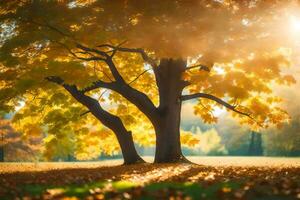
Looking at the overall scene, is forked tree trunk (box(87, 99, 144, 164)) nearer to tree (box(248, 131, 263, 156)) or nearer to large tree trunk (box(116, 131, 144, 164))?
large tree trunk (box(116, 131, 144, 164))

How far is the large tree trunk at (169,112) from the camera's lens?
2023 centimetres

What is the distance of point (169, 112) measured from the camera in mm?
20562

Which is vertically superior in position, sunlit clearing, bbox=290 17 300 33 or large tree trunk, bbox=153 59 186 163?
sunlit clearing, bbox=290 17 300 33

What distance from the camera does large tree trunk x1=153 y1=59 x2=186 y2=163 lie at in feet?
66.4

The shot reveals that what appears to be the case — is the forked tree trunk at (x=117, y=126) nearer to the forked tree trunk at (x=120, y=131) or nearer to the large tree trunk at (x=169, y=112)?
the forked tree trunk at (x=120, y=131)

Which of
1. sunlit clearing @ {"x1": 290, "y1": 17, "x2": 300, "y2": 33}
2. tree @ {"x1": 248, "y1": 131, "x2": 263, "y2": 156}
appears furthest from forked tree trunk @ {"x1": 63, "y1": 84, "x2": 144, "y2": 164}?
tree @ {"x1": 248, "y1": 131, "x2": 263, "y2": 156}

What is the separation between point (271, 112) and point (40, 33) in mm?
11525

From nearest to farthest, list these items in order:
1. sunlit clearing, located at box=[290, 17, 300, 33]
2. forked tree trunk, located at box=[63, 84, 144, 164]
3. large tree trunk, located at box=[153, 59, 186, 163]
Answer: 1. sunlit clearing, located at box=[290, 17, 300, 33]
2. large tree trunk, located at box=[153, 59, 186, 163]
3. forked tree trunk, located at box=[63, 84, 144, 164]

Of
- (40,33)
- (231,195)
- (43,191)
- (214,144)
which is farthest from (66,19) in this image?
(214,144)

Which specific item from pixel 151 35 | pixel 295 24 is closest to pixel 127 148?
pixel 151 35

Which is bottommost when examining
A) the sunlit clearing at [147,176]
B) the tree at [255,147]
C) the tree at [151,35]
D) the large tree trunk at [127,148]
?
the sunlit clearing at [147,176]

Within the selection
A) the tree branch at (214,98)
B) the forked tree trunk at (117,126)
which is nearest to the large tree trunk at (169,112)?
the tree branch at (214,98)

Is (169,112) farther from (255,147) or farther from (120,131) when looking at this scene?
(255,147)

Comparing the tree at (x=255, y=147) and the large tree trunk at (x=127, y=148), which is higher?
the tree at (x=255, y=147)
